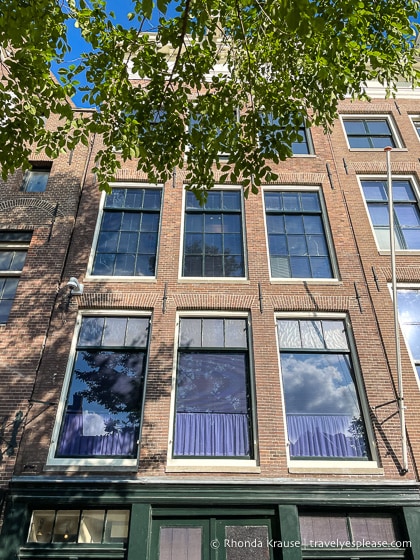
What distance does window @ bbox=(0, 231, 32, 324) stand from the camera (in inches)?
376

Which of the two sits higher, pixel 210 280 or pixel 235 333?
pixel 210 280

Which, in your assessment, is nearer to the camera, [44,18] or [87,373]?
[44,18]

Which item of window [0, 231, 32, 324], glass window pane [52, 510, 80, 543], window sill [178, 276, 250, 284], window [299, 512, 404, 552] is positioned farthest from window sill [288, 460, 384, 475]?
window [0, 231, 32, 324]

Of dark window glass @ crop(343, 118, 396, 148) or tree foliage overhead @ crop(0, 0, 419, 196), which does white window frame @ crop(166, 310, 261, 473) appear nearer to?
tree foliage overhead @ crop(0, 0, 419, 196)

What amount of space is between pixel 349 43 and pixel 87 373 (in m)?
7.87

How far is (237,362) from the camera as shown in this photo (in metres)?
8.79

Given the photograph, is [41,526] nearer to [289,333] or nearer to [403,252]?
[289,333]

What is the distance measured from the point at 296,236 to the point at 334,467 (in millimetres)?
5569

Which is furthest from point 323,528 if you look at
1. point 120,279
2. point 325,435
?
point 120,279

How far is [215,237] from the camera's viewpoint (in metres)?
10.6

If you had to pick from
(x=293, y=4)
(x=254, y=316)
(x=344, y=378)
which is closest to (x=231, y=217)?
(x=254, y=316)

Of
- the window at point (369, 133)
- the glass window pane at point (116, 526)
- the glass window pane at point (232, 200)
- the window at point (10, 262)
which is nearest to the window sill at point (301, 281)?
the glass window pane at point (232, 200)

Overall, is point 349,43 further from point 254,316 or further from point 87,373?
point 87,373

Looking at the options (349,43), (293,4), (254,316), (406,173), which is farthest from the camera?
(406,173)
